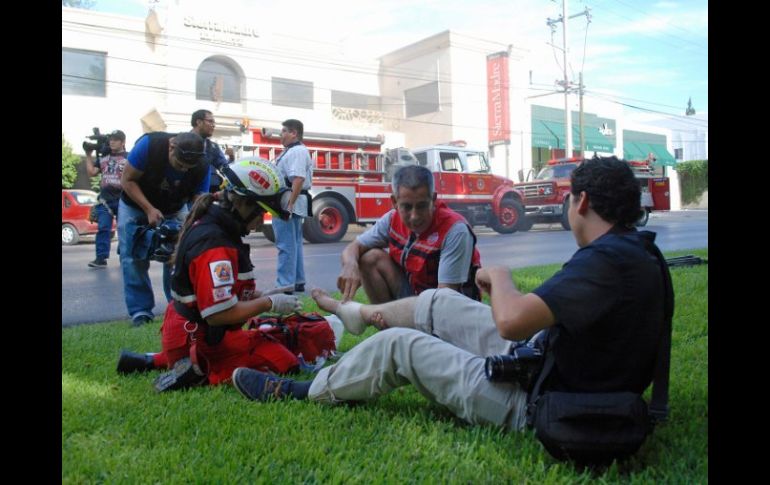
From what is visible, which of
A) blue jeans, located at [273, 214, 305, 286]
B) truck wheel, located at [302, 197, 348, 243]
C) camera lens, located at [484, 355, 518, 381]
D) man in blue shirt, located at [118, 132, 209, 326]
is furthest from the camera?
truck wheel, located at [302, 197, 348, 243]

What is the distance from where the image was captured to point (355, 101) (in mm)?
28797

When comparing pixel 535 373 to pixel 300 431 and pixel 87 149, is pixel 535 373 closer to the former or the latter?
pixel 300 431

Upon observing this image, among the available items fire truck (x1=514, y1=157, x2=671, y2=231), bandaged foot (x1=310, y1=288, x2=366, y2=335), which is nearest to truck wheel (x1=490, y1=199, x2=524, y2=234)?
fire truck (x1=514, y1=157, x2=671, y2=231)

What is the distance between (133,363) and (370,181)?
1243cm

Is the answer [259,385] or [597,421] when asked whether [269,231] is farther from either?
[597,421]

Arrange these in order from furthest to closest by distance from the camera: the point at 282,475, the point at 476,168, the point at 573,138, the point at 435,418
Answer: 1. the point at 573,138
2. the point at 476,168
3. the point at 435,418
4. the point at 282,475

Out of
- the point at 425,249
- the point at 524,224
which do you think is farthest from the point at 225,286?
the point at 524,224

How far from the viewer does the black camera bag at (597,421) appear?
6.53 feet

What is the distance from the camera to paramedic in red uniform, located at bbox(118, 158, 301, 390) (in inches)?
115

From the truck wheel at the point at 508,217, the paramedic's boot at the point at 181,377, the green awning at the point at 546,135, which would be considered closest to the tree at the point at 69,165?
the truck wheel at the point at 508,217

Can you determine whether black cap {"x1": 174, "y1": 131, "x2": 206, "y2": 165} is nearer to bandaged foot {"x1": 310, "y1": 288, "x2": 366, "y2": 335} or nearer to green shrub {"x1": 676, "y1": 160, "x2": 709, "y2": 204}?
bandaged foot {"x1": 310, "y1": 288, "x2": 366, "y2": 335}

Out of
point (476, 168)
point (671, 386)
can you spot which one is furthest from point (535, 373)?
point (476, 168)

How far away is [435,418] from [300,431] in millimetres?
593
